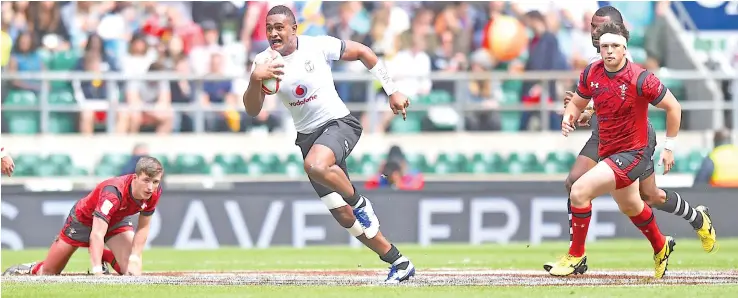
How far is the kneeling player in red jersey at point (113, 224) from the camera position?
1227 centimetres

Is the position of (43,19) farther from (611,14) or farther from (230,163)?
(611,14)

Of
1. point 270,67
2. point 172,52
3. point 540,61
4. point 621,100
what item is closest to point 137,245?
point 270,67

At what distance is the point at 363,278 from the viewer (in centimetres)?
1197

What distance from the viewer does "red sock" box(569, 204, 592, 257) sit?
1152 cm

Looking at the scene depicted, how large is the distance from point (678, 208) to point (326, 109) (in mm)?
3376

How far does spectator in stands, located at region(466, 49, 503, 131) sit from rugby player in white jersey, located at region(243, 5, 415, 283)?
1052cm

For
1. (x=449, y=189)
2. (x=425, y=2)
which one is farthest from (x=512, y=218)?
(x=425, y=2)

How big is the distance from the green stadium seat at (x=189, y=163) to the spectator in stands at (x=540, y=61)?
514 cm

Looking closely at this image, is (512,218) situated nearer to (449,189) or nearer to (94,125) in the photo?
(449,189)

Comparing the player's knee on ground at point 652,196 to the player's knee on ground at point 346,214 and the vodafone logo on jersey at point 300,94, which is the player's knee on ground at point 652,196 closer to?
the player's knee on ground at point 346,214

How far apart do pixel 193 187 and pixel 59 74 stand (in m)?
2.67

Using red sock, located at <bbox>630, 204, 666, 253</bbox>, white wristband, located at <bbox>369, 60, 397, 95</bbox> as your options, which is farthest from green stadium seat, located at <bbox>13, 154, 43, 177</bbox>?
red sock, located at <bbox>630, 204, 666, 253</bbox>

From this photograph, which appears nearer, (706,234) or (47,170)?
(706,234)

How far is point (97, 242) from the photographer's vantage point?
40.6 ft
